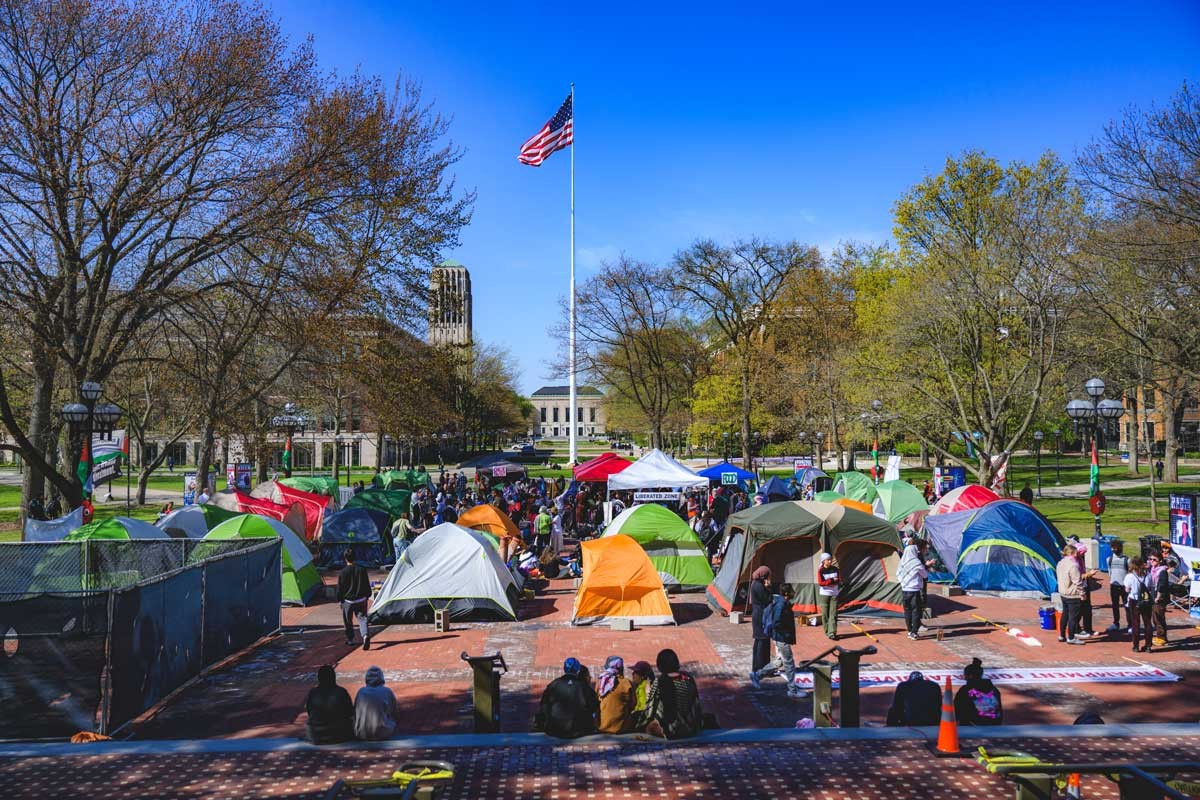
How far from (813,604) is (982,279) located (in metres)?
17.6

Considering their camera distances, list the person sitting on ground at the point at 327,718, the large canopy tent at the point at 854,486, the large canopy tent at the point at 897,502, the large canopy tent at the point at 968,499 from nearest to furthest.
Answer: the person sitting on ground at the point at 327,718, the large canopy tent at the point at 968,499, the large canopy tent at the point at 897,502, the large canopy tent at the point at 854,486

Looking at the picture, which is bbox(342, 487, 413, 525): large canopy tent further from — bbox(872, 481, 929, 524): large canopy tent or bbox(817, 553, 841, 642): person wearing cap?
bbox(817, 553, 841, 642): person wearing cap

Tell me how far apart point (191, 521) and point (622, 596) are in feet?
37.5

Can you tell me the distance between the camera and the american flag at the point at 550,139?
3959 centimetres

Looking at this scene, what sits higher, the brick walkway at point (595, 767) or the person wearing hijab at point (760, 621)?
the person wearing hijab at point (760, 621)

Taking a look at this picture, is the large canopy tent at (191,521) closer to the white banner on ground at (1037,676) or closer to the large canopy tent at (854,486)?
the white banner on ground at (1037,676)

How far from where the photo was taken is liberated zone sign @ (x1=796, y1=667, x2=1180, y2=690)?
11.6m

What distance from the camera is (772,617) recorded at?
11438 mm

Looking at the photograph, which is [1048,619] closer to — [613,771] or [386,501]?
[613,771]

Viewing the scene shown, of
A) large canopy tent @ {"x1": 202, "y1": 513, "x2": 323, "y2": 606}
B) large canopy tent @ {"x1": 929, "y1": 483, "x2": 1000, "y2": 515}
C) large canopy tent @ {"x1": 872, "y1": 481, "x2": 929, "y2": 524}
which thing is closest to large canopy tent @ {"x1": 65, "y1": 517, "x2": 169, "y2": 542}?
large canopy tent @ {"x1": 202, "y1": 513, "x2": 323, "y2": 606}

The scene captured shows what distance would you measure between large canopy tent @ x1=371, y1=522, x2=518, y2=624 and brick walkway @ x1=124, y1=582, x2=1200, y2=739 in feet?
1.18

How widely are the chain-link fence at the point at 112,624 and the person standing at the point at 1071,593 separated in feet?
42.4

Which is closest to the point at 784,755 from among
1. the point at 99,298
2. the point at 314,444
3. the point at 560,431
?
the point at 99,298

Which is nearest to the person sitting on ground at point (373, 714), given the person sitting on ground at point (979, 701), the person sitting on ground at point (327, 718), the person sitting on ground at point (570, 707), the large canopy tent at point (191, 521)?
the person sitting on ground at point (327, 718)
